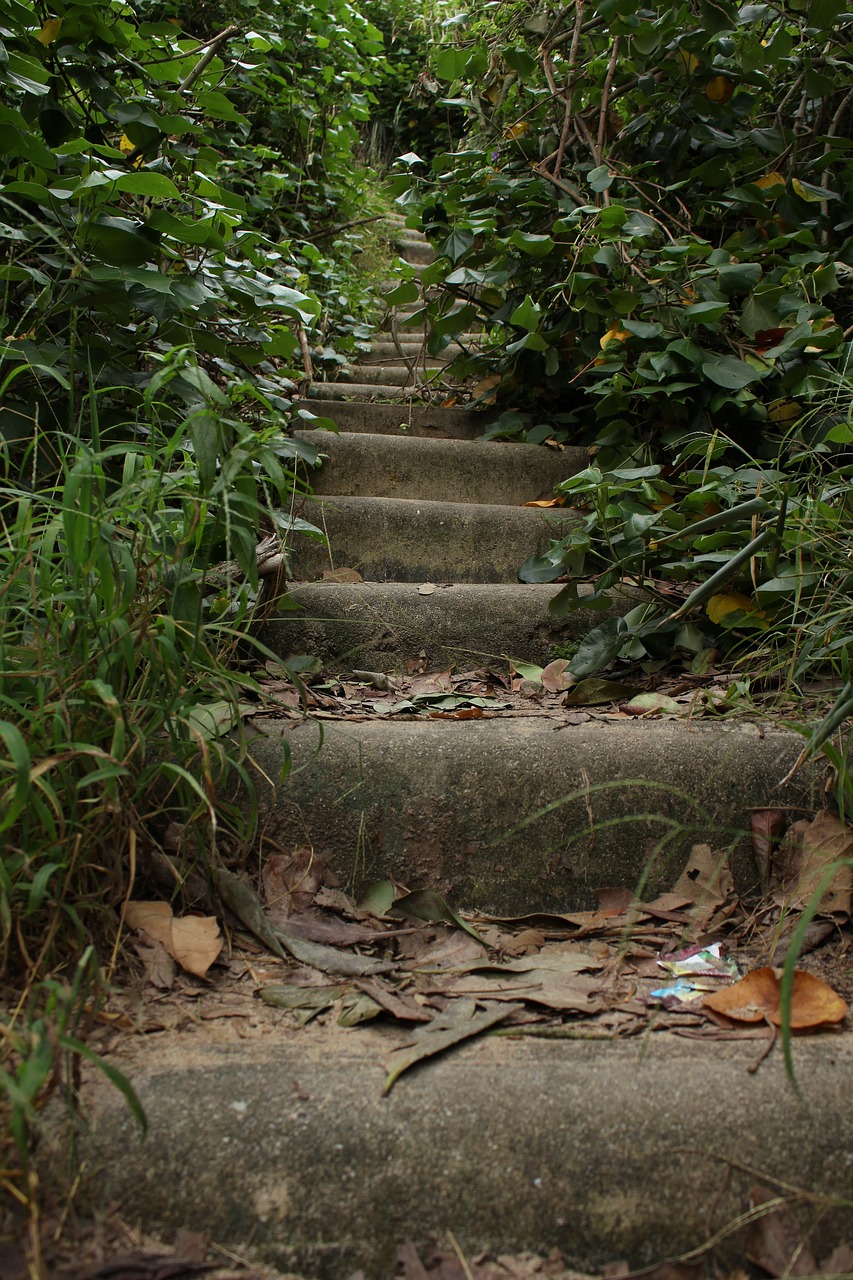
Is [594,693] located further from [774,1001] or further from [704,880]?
[774,1001]

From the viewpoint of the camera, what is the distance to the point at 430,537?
82.6 inches

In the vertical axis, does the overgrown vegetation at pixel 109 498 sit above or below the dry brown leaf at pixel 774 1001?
above

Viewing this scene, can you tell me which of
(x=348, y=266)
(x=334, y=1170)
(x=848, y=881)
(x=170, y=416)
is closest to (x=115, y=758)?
(x=334, y=1170)

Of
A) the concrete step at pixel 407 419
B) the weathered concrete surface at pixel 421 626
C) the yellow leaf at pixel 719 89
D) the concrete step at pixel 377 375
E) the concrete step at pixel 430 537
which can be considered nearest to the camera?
the weathered concrete surface at pixel 421 626

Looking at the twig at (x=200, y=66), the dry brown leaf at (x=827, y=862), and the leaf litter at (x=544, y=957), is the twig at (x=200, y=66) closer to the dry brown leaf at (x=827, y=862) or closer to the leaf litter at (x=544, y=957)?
the leaf litter at (x=544, y=957)

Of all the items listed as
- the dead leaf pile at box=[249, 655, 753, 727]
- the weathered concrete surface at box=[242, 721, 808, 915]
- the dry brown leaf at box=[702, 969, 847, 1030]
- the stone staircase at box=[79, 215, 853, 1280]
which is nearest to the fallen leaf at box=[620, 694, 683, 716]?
the dead leaf pile at box=[249, 655, 753, 727]

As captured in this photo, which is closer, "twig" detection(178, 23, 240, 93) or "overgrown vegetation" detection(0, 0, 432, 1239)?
"overgrown vegetation" detection(0, 0, 432, 1239)

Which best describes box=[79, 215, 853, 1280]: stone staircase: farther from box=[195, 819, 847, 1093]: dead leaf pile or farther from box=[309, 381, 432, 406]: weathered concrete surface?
box=[309, 381, 432, 406]: weathered concrete surface

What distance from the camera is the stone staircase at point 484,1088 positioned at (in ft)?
2.30

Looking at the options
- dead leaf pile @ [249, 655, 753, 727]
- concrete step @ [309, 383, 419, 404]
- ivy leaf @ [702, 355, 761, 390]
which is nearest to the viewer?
dead leaf pile @ [249, 655, 753, 727]

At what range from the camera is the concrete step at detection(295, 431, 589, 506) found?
2379 millimetres

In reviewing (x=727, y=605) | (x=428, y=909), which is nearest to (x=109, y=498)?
(x=428, y=909)

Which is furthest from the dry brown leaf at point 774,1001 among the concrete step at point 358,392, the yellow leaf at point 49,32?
the concrete step at point 358,392

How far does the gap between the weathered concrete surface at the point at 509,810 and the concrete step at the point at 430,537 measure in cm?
91
